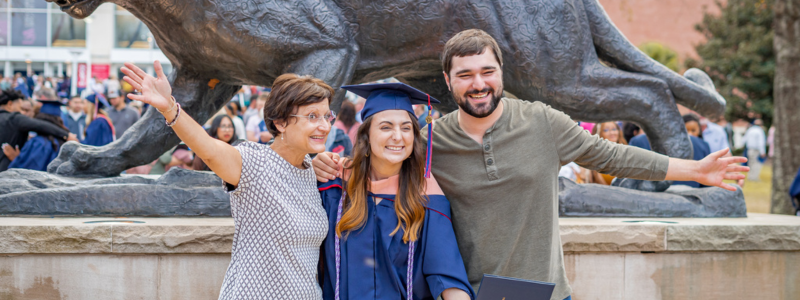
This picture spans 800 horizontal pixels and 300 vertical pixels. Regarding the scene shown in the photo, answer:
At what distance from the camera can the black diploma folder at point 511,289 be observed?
195cm

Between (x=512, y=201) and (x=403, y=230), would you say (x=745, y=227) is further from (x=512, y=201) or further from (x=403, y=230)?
(x=403, y=230)

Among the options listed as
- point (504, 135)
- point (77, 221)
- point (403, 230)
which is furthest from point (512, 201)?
point (77, 221)

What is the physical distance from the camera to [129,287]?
3.06 meters

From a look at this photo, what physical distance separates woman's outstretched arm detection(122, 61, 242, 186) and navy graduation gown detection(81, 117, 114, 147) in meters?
4.74

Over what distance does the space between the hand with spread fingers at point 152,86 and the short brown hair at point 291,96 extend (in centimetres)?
35

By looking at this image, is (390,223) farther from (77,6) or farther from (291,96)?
(77,6)

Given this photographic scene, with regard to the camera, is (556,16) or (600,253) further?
(556,16)

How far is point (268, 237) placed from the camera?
2084 millimetres

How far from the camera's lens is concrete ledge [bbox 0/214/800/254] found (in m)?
2.98

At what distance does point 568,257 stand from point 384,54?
5.13 feet

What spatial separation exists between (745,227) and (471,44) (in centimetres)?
216

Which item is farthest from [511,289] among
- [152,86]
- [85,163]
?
[85,163]

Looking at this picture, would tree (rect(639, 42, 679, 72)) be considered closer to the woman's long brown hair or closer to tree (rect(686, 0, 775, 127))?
tree (rect(686, 0, 775, 127))

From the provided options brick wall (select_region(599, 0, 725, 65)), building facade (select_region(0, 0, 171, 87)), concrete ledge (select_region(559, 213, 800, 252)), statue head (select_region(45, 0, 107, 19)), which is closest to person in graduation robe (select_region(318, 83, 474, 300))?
concrete ledge (select_region(559, 213, 800, 252))
